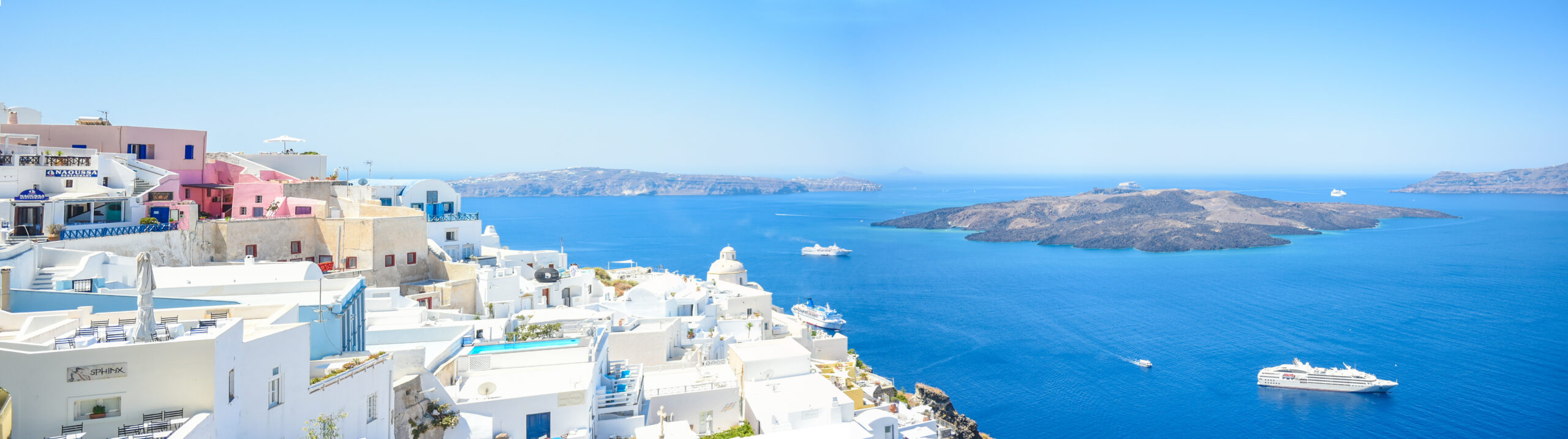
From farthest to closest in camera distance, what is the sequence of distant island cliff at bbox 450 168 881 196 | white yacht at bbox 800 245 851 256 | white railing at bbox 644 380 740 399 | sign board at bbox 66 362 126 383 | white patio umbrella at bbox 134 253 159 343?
distant island cliff at bbox 450 168 881 196, white yacht at bbox 800 245 851 256, white railing at bbox 644 380 740 399, white patio umbrella at bbox 134 253 159 343, sign board at bbox 66 362 126 383

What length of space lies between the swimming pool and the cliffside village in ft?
0.17

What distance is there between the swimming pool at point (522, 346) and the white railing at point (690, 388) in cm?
167

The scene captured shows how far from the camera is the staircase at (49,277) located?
30.0 ft

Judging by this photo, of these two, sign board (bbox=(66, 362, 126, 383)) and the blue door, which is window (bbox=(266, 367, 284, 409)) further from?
the blue door

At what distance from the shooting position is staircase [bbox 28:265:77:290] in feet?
30.0

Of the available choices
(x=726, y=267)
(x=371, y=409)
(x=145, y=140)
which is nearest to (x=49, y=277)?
(x=371, y=409)

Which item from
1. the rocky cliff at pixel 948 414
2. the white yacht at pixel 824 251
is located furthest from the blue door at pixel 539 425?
the white yacht at pixel 824 251

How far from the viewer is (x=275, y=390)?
6680mm

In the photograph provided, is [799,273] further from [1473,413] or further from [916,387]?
[1473,413]

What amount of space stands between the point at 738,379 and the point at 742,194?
162 meters

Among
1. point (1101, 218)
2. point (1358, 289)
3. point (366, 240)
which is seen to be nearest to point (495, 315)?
point (366, 240)

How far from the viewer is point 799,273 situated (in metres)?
54.8

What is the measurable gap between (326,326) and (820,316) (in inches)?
1171

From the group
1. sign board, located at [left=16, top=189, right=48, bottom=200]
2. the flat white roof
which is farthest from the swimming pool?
sign board, located at [left=16, top=189, right=48, bottom=200]
